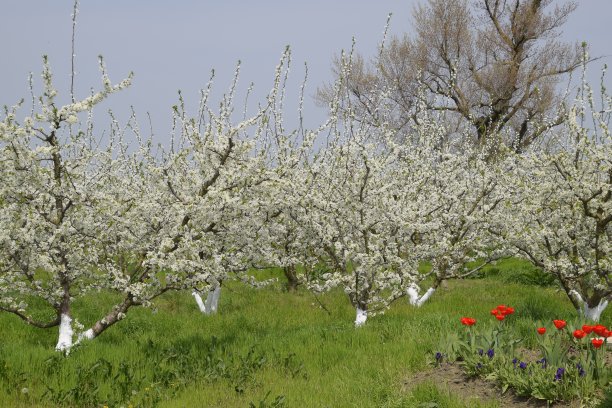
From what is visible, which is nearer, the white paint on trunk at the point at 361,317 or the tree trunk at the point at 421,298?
the white paint on trunk at the point at 361,317

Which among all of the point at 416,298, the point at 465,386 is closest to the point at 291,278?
the point at 416,298

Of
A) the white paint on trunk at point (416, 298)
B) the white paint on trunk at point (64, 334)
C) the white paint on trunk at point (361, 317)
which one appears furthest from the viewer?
the white paint on trunk at point (416, 298)

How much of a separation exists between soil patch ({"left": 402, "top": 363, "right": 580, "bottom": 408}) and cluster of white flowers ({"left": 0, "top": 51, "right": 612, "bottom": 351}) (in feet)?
8.95

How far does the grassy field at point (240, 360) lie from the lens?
6137 mm

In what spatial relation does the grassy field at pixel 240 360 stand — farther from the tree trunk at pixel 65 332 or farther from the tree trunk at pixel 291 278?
the tree trunk at pixel 291 278

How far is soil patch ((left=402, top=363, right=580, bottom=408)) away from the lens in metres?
5.46

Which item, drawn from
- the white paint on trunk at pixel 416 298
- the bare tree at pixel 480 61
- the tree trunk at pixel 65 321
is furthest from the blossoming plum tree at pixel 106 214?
the bare tree at pixel 480 61

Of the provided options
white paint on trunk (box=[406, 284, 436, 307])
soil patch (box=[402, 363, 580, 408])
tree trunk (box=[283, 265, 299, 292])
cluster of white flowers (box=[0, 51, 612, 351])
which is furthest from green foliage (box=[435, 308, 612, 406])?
tree trunk (box=[283, 265, 299, 292])

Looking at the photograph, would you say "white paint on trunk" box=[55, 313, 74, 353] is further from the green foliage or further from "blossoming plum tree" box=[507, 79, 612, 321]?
"blossoming plum tree" box=[507, 79, 612, 321]

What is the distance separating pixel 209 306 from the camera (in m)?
11.4

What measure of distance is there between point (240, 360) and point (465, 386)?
306 cm

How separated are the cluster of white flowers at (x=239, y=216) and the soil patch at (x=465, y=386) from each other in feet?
8.95

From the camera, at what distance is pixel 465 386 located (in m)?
5.94

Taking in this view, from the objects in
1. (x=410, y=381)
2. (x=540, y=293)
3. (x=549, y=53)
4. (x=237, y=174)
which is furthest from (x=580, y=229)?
(x=549, y=53)
